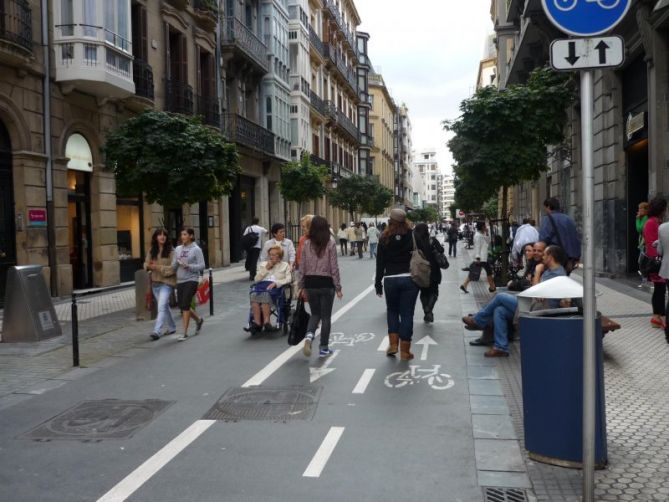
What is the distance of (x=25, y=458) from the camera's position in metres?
5.09

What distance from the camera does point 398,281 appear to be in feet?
27.4

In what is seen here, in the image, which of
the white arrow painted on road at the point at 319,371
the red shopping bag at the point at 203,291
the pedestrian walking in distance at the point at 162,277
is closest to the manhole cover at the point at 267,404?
the white arrow painted on road at the point at 319,371

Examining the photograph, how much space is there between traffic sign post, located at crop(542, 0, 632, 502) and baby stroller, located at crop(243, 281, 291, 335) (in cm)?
688

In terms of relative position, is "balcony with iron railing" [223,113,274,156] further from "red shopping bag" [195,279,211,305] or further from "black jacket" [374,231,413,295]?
"black jacket" [374,231,413,295]

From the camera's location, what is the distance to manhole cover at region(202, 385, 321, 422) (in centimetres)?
613

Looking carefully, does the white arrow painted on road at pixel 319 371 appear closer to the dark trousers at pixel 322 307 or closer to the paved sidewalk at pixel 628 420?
the dark trousers at pixel 322 307

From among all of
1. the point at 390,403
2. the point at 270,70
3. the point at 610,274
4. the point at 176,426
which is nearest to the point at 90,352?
the point at 176,426

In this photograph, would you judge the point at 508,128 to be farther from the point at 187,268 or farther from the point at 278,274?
the point at 187,268

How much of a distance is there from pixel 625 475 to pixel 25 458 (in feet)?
13.8

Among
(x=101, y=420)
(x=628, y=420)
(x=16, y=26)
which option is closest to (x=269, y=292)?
(x=101, y=420)

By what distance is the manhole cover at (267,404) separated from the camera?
20.1ft

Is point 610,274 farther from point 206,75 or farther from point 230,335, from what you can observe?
Answer: point 206,75

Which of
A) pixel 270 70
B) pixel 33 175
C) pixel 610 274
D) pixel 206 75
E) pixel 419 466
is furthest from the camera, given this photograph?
pixel 270 70

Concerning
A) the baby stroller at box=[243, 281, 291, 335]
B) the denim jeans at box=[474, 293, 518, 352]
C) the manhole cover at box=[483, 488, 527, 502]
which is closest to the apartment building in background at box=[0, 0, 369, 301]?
the baby stroller at box=[243, 281, 291, 335]
